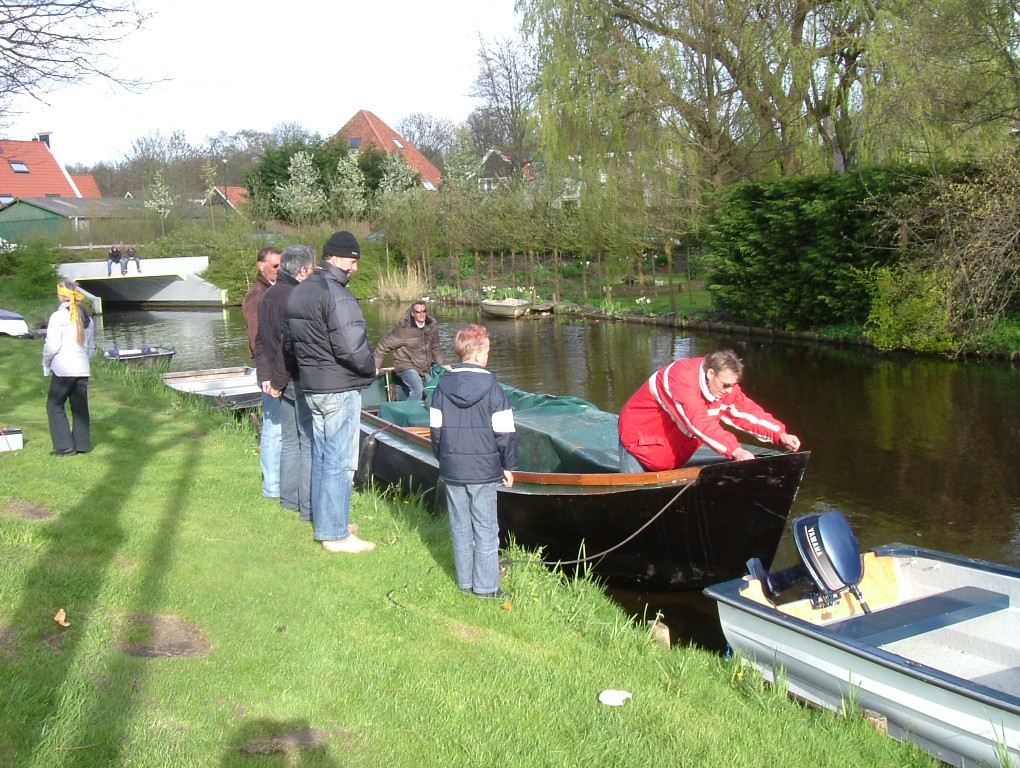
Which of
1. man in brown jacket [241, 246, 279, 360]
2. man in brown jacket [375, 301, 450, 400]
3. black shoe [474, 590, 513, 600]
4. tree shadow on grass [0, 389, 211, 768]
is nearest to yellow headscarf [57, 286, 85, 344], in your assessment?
tree shadow on grass [0, 389, 211, 768]

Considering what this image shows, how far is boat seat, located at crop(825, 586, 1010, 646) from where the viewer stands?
5.13 metres

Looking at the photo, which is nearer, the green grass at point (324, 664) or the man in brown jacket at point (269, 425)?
the green grass at point (324, 664)

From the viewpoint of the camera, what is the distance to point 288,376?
6.30m

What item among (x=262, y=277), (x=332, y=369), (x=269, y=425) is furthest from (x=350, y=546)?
(x=262, y=277)

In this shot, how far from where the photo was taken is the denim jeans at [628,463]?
22.8 feet

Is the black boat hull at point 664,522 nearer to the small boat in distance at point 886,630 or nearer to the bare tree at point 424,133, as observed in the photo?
the small boat in distance at point 886,630

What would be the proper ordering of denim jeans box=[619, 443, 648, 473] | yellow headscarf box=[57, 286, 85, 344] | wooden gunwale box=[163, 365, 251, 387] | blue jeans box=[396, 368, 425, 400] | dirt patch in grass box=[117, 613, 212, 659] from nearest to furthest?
1. dirt patch in grass box=[117, 613, 212, 659]
2. denim jeans box=[619, 443, 648, 473]
3. yellow headscarf box=[57, 286, 85, 344]
4. blue jeans box=[396, 368, 425, 400]
5. wooden gunwale box=[163, 365, 251, 387]

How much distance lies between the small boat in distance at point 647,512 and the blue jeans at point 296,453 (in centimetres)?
162

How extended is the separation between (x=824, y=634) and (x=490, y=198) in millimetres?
35364

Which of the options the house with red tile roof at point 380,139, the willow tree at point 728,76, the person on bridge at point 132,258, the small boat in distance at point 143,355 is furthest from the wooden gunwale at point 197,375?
the house with red tile roof at point 380,139

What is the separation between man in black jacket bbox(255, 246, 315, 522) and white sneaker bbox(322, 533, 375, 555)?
66cm

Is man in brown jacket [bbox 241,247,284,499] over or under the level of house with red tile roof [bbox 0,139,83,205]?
under

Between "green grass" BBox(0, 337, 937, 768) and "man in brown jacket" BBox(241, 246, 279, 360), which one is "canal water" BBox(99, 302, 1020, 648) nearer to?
"green grass" BBox(0, 337, 937, 768)

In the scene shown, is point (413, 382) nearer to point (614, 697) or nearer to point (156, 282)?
point (614, 697)
